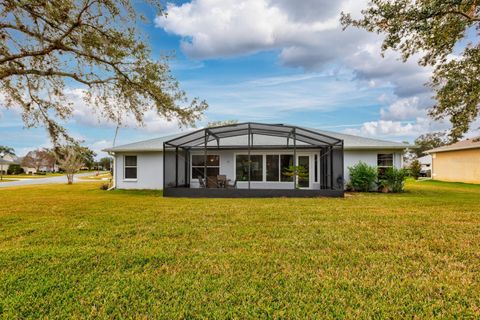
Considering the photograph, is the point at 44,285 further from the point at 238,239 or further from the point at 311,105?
the point at 311,105

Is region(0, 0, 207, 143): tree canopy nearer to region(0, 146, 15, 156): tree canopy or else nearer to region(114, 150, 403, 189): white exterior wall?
region(114, 150, 403, 189): white exterior wall

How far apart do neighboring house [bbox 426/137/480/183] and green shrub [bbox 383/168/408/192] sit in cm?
1172

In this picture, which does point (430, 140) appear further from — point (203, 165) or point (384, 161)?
point (203, 165)

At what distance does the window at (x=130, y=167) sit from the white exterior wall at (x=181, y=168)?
230 millimetres

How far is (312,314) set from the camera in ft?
8.64

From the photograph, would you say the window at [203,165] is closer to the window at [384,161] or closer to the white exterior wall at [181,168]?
the white exterior wall at [181,168]

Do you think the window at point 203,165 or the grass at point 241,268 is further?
the window at point 203,165

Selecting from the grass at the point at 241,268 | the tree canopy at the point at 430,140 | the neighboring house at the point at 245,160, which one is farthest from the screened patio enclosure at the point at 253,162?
the tree canopy at the point at 430,140

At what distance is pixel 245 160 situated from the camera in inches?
619

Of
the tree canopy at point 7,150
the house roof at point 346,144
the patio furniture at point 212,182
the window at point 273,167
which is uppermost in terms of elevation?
the tree canopy at point 7,150

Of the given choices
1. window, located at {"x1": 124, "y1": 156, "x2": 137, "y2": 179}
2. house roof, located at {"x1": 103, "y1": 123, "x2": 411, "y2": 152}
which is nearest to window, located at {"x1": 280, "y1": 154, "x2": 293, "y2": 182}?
house roof, located at {"x1": 103, "y1": 123, "x2": 411, "y2": 152}

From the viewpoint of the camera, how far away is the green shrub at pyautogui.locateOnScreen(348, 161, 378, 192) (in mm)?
13973

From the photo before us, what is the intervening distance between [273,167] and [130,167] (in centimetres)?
869

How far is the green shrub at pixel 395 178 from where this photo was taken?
45.9 ft
